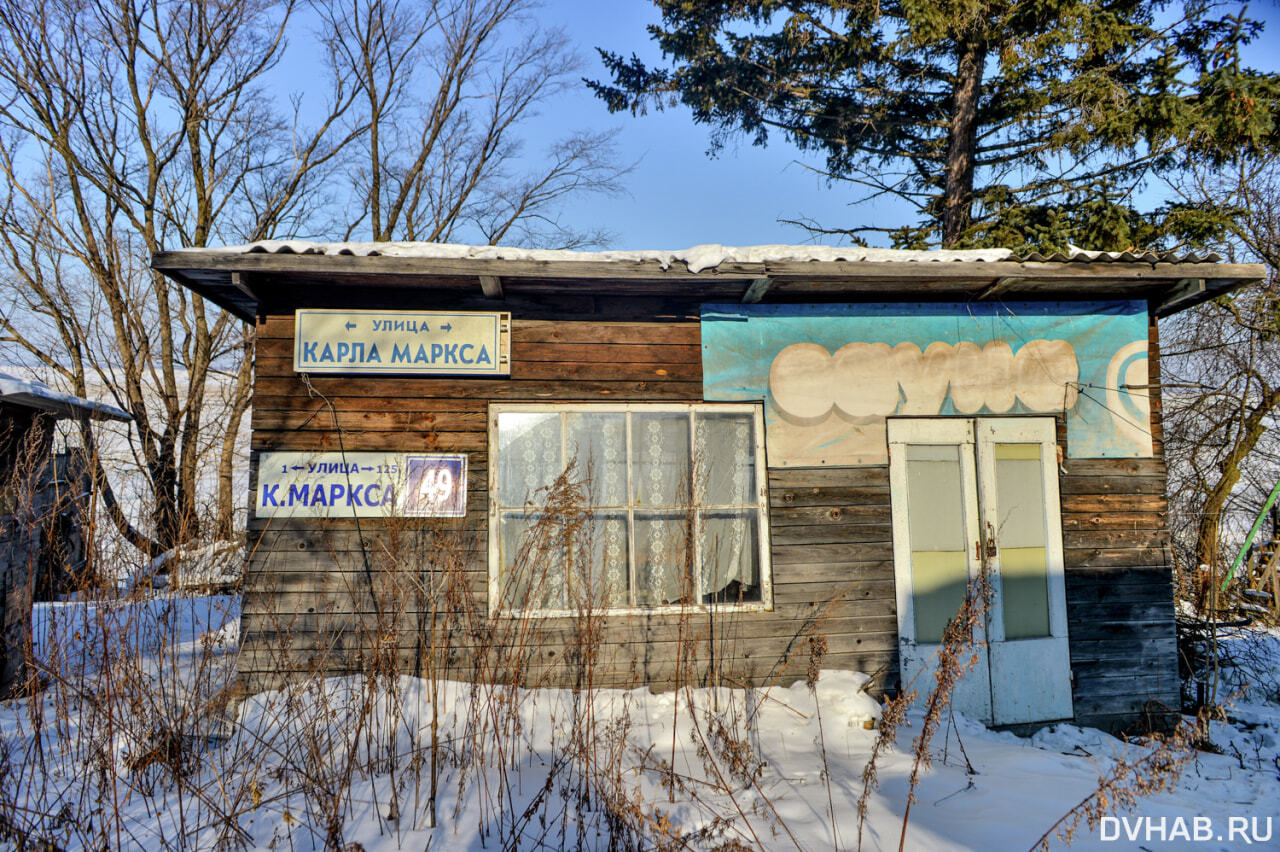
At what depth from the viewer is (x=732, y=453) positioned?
5.53 metres

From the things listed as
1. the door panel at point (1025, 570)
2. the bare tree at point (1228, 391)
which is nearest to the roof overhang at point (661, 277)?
the door panel at point (1025, 570)

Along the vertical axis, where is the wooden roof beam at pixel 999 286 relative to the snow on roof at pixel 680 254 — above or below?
below

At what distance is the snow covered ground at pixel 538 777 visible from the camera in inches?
136

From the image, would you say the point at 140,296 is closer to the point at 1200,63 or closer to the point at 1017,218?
the point at 1017,218

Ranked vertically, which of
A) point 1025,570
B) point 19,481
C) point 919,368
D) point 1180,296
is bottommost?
point 1025,570

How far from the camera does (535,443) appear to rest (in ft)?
17.7

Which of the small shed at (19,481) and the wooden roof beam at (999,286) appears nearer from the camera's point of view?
the wooden roof beam at (999,286)

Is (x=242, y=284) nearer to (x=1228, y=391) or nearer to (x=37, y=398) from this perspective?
(x=37, y=398)

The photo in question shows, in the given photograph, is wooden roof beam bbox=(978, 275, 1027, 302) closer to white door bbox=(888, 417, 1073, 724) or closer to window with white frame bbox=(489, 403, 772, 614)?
white door bbox=(888, 417, 1073, 724)

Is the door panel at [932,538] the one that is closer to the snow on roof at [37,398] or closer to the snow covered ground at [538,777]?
the snow covered ground at [538,777]

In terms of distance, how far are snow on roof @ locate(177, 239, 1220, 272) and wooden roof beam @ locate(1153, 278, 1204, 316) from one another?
0.21m

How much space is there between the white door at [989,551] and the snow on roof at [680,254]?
4.14ft

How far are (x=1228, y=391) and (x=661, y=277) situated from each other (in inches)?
415

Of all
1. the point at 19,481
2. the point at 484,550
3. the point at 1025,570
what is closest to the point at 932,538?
the point at 1025,570
